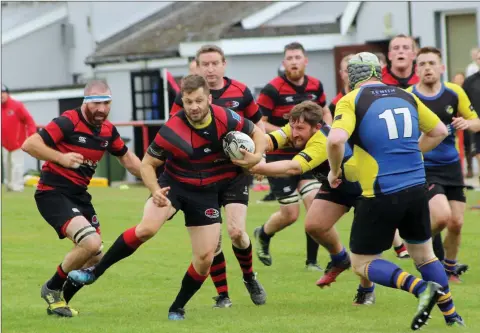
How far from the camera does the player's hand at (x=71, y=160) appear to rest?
981 cm

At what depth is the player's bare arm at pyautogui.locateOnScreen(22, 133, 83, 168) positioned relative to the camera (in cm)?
982

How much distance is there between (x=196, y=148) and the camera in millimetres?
Result: 9695

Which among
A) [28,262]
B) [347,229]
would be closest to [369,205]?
[28,262]

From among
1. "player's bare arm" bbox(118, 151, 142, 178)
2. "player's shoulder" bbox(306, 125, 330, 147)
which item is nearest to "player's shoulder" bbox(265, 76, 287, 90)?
"player's bare arm" bbox(118, 151, 142, 178)

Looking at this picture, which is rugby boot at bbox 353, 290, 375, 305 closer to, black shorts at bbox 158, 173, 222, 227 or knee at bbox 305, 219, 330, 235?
knee at bbox 305, 219, 330, 235

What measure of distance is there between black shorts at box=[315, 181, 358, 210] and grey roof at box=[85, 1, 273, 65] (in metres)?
19.9

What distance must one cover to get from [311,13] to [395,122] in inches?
896

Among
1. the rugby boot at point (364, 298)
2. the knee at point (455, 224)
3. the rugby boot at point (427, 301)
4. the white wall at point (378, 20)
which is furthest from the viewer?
the white wall at point (378, 20)

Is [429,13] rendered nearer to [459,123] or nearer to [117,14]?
[117,14]

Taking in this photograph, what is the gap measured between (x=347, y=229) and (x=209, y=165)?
258 inches

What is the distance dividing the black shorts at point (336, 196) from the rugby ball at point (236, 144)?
1.10m

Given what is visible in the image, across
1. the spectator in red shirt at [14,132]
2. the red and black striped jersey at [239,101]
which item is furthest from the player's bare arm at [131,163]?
the spectator in red shirt at [14,132]

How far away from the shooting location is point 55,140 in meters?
10.1

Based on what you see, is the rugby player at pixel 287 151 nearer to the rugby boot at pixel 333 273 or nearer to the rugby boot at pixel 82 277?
the rugby boot at pixel 333 273
